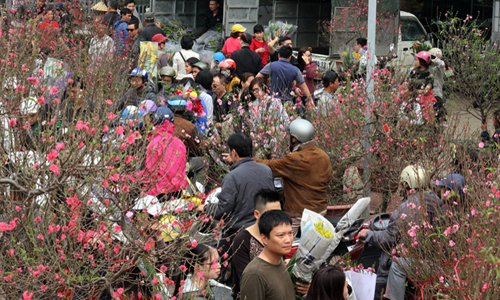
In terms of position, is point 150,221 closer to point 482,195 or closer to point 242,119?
point 482,195

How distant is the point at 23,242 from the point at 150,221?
32.3 inches

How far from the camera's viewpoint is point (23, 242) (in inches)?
165

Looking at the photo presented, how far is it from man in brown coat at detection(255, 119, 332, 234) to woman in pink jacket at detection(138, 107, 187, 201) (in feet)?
2.94

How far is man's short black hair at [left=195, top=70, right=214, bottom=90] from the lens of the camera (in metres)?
9.64

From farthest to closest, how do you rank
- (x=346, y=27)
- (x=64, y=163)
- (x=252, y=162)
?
(x=346, y=27)
(x=252, y=162)
(x=64, y=163)

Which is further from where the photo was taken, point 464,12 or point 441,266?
point 464,12

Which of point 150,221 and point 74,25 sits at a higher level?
point 74,25

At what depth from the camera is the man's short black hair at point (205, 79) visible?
9.64 m

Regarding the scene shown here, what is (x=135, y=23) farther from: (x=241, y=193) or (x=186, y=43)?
(x=241, y=193)

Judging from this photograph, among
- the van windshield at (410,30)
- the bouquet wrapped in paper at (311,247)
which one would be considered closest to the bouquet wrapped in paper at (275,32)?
the van windshield at (410,30)

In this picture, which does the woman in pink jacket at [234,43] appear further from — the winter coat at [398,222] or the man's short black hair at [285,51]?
the winter coat at [398,222]

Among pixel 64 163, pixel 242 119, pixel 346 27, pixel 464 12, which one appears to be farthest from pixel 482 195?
pixel 464 12

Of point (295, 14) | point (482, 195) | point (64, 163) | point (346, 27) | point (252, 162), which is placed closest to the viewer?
point (64, 163)

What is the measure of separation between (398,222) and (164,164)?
2009mm
